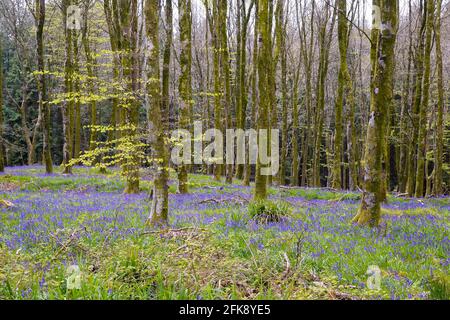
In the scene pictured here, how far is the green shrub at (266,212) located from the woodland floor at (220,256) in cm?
23

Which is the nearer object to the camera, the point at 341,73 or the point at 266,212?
the point at 266,212

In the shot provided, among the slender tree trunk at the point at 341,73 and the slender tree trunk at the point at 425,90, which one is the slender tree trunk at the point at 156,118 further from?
the slender tree trunk at the point at 425,90

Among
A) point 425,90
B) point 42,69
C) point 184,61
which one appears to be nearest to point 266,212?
point 184,61

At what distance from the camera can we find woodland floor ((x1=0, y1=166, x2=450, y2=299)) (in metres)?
4.07

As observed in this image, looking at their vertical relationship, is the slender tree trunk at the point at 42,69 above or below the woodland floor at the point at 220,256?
above

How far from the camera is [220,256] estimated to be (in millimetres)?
5504

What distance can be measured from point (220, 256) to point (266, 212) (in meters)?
3.50

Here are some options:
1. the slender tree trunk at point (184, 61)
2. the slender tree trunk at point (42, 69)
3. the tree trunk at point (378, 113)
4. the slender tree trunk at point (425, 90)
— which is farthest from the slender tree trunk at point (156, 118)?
the slender tree trunk at point (42, 69)

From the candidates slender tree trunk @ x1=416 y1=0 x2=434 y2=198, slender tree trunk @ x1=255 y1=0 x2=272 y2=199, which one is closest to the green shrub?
slender tree trunk @ x1=255 y1=0 x2=272 y2=199

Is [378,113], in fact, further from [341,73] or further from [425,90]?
[341,73]

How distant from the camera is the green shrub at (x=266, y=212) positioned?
8703mm
